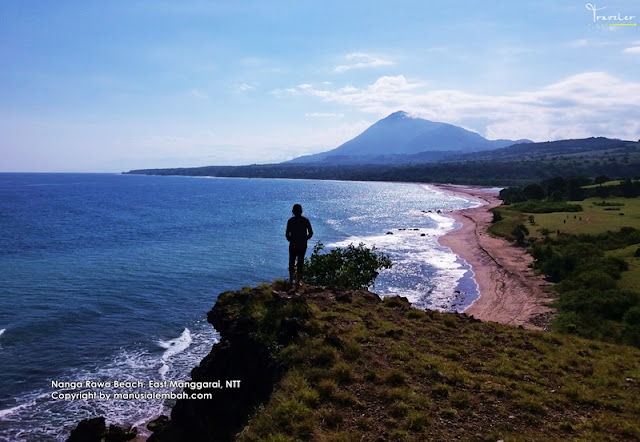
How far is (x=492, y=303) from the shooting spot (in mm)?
42812

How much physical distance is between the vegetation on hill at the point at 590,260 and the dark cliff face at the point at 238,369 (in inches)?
854

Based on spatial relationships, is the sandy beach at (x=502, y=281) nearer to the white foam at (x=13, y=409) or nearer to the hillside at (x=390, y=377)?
the hillside at (x=390, y=377)

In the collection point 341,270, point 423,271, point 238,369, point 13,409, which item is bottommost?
point 13,409

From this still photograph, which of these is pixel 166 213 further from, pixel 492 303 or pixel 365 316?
pixel 365 316

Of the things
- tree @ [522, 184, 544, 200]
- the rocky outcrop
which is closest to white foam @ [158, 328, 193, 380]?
the rocky outcrop

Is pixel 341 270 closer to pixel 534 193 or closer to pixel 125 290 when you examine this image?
pixel 125 290

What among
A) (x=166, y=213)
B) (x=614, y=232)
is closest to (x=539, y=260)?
(x=614, y=232)

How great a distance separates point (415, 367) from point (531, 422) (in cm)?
349

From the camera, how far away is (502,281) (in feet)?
168

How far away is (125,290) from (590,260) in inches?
2066

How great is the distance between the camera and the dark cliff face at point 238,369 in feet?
47.3

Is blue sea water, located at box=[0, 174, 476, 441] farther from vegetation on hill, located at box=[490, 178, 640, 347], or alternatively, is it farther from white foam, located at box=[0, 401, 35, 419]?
vegetation on hill, located at box=[490, 178, 640, 347]

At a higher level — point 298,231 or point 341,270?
point 298,231

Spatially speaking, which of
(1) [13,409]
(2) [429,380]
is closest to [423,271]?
(2) [429,380]
